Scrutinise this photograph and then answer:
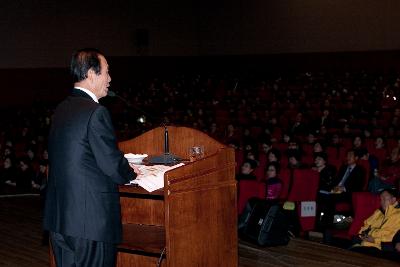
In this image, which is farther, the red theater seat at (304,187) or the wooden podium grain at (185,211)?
the red theater seat at (304,187)

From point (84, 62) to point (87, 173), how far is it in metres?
0.37

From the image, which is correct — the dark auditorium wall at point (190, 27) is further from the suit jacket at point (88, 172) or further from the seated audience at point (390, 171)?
the suit jacket at point (88, 172)

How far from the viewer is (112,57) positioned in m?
18.5

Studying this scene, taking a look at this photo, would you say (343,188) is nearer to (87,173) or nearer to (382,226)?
(382,226)

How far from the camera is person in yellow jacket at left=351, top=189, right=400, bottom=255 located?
4.55 metres

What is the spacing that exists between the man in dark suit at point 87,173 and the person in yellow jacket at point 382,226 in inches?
112

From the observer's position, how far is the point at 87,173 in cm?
210

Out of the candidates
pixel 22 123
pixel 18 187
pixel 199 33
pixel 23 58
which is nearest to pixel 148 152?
pixel 18 187

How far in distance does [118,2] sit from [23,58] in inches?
144

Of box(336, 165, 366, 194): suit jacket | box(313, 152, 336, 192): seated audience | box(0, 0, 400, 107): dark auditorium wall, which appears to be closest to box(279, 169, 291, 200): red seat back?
box(313, 152, 336, 192): seated audience

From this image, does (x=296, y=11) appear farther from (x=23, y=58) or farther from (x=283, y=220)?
(x=283, y=220)

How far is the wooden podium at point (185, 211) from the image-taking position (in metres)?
2.35

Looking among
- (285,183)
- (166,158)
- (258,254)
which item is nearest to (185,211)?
(166,158)

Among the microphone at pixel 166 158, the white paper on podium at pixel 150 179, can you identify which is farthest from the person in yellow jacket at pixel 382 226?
the white paper on podium at pixel 150 179
